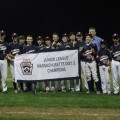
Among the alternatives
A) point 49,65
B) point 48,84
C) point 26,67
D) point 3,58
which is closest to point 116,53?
point 49,65

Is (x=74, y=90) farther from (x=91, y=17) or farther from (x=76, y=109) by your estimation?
(x=91, y=17)

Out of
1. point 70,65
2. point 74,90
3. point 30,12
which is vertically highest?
point 30,12

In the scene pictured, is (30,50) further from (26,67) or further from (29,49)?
(26,67)

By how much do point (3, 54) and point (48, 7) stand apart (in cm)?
1628

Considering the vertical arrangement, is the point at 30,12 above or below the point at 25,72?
above

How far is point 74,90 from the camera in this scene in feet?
43.5

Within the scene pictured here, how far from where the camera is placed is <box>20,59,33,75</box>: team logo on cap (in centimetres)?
1324

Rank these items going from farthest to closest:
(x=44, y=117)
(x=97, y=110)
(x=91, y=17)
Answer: (x=91, y=17) < (x=97, y=110) < (x=44, y=117)

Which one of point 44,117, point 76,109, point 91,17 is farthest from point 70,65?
point 91,17

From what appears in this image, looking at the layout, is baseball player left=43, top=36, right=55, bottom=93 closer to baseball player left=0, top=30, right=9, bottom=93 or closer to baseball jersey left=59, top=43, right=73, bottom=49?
baseball jersey left=59, top=43, right=73, bottom=49

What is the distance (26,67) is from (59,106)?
3.33 meters

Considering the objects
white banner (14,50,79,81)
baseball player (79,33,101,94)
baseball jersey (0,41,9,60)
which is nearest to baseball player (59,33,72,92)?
white banner (14,50,79,81)

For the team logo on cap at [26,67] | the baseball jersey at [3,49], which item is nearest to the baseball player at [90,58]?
the team logo on cap at [26,67]

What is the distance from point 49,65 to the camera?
13.2 metres
